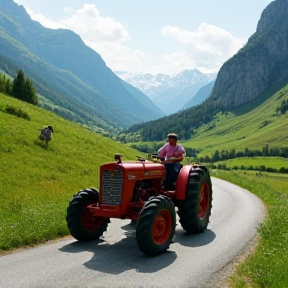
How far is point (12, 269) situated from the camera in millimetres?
8695

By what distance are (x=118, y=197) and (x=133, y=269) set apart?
2.19 m

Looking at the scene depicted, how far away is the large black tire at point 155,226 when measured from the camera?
973 centimetres

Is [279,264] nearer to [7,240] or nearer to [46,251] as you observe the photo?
[46,251]

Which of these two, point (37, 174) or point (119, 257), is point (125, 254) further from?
point (37, 174)

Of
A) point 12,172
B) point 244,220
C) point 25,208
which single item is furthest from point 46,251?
point 12,172

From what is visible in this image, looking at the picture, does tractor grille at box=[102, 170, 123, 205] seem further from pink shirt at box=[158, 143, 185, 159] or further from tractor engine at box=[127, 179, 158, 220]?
pink shirt at box=[158, 143, 185, 159]

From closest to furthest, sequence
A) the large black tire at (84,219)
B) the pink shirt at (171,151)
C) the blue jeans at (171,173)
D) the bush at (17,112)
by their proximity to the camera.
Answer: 1. the large black tire at (84,219)
2. the blue jeans at (171,173)
3. the pink shirt at (171,151)
4. the bush at (17,112)

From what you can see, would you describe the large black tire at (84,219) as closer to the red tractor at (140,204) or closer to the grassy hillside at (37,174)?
the red tractor at (140,204)

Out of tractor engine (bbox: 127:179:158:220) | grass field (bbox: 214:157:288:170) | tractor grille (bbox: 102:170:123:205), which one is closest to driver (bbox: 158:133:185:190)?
tractor engine (bbox: 127:179:158:220)

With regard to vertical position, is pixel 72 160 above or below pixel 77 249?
above

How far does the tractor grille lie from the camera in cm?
1058

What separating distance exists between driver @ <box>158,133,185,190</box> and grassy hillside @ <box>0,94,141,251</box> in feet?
12.4

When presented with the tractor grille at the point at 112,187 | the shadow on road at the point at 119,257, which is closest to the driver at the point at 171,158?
the shadow on road at the point at 119,257

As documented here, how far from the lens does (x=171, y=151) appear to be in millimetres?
13633
